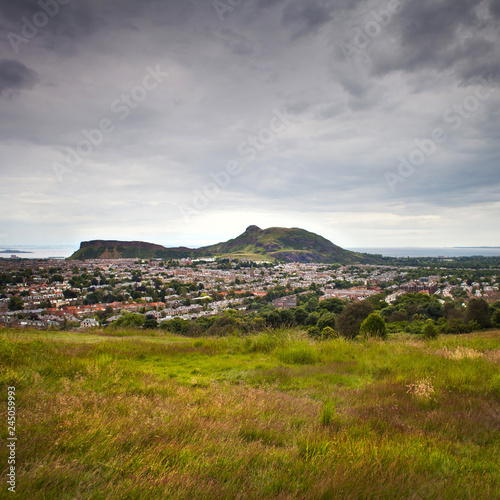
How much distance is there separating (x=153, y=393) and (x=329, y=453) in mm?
3277

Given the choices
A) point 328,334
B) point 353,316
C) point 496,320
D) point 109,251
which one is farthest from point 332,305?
point 109,251

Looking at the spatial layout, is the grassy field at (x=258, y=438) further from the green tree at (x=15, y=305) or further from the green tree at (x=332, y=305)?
the green tree at (x=332, y=305)

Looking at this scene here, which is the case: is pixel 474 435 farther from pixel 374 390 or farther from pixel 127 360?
pixel 127 360

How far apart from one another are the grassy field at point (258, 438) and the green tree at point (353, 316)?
83.7 ft

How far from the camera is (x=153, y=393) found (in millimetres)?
4734

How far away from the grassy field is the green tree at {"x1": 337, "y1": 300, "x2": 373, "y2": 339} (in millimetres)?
25511

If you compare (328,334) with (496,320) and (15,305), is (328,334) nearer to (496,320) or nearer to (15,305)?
(496,320)

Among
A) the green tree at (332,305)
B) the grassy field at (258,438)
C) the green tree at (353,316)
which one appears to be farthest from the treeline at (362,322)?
the green tree at (332,305)

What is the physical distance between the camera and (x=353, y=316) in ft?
102

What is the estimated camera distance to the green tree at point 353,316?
30.4m

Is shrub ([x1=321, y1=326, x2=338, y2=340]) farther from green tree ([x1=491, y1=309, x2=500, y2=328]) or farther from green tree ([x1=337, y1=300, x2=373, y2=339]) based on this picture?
green tree ([x1=491, y1=309, x2=500, y2=328])

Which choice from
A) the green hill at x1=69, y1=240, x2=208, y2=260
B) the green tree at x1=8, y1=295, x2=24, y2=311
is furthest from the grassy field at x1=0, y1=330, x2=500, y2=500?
the green hill at x1=69, y1=240, x2=208, y2=260

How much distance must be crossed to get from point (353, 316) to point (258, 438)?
3096 centimetres

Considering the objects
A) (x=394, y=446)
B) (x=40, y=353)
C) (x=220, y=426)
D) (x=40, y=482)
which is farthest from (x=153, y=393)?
(x=40, y=353)
